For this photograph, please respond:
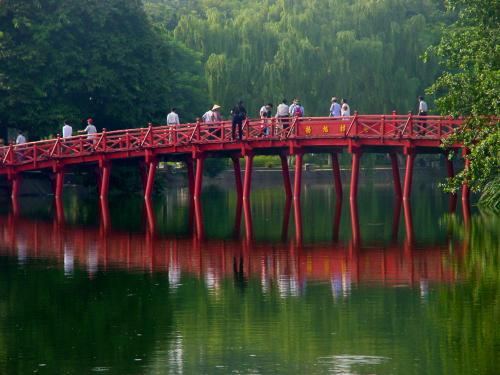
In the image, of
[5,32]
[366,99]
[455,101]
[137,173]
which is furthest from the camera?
[366,99]

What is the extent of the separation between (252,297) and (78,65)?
4153 cm

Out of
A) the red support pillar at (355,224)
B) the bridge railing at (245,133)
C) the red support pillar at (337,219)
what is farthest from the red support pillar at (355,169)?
the bridge railing at (245,133)

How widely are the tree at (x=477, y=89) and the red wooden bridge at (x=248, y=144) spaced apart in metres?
5.83

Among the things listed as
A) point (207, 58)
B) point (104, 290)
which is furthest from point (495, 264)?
point (207, 58)

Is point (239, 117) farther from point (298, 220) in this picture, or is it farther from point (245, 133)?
point (298, 220)

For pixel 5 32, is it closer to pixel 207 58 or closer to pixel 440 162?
pixel 207 58

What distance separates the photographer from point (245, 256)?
37969mm

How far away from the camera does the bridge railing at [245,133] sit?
55.4 metres

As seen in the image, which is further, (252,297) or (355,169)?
(355,169)

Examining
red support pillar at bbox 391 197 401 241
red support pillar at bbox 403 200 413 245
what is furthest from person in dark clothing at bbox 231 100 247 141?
red support pillar at bbox 403 200 413 245

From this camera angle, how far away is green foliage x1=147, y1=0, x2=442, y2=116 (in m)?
87.9

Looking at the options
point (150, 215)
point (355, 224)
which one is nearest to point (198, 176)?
point (150, 215)

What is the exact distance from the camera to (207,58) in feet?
307

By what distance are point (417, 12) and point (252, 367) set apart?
7578cm
